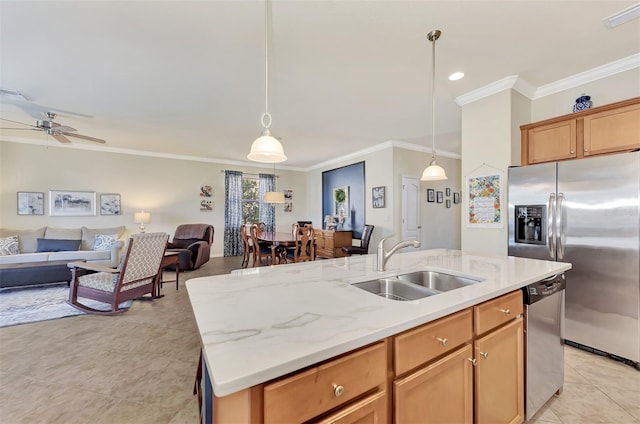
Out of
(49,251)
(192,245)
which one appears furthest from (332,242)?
(49,251)

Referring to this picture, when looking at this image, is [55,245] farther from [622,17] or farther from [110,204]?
[622,17]

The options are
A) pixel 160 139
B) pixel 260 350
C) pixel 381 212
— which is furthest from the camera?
pixel 381 212

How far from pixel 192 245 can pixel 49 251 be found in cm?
242

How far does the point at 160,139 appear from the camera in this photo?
5.32 metres

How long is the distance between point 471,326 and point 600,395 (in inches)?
63.6

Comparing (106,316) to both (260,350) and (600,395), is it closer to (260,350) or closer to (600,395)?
(260,350)

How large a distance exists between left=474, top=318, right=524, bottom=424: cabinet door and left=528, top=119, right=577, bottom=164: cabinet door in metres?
2.26

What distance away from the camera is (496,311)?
1.32 m

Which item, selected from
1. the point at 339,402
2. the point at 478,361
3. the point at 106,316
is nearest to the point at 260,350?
the point at 339,402

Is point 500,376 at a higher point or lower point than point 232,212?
lower

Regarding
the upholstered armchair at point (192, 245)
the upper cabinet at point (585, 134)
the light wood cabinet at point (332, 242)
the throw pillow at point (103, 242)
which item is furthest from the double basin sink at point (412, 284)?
the throw pillow at point (103, 242)

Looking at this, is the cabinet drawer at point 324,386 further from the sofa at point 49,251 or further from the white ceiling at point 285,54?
the sofa at point 49,251

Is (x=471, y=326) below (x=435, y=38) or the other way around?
below

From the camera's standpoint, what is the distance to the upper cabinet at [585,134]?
236cm
